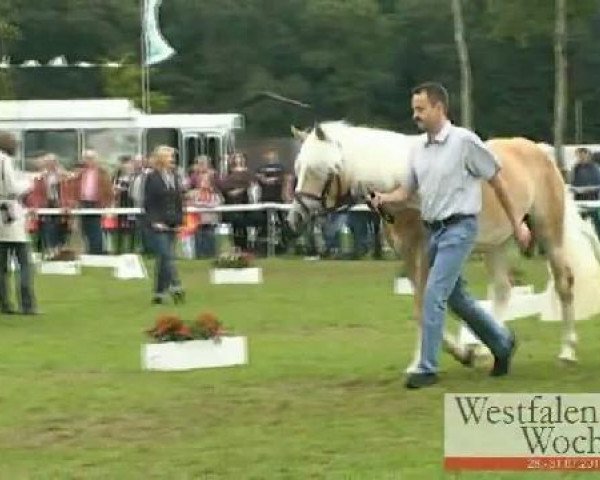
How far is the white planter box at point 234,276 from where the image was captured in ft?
76.9

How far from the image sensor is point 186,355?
43.8ft

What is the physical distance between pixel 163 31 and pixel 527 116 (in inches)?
595

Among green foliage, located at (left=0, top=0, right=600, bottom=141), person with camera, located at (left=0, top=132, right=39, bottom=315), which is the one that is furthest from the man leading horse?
green foliage, located at (left=0, top=0, right=600, bottom=141)

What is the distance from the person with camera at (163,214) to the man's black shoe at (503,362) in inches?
334

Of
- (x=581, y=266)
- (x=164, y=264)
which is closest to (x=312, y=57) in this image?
(x=164, y=264)

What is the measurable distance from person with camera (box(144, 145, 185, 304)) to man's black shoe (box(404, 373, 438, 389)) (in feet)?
29.3

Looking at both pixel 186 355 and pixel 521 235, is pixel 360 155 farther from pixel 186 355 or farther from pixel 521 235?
pixel 186 355

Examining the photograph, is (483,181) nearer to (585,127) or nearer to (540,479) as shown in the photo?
(540,479)

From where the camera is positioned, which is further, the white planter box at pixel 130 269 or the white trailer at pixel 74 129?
the white trailer at pixel 74 129

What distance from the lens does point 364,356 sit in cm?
1410

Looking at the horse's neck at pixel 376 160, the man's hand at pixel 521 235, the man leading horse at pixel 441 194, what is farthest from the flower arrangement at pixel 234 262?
the man leading horse at pixel 441 194

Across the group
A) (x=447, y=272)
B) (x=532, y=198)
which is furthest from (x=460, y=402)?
(x=532, y=198)

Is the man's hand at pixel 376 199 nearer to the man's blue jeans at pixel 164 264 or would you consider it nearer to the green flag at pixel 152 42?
the man's blue jeans at pixel 164 264

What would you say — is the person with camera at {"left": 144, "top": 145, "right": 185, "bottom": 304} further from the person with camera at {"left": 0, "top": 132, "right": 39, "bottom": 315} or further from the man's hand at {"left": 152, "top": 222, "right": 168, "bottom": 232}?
the person with camera at {"left": 0, "top": 132, "right": 39, "bottom": 315}
